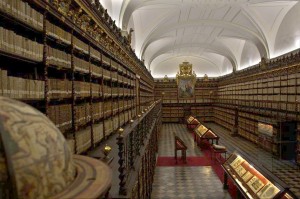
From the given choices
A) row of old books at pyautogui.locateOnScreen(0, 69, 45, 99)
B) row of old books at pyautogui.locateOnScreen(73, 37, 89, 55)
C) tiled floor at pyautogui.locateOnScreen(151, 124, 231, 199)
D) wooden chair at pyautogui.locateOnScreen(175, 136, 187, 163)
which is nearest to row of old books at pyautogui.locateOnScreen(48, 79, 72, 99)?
row of old books at pyautogui.locateOnScreen(0, 69, 45, 99)

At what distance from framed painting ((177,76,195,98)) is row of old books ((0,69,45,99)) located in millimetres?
25286

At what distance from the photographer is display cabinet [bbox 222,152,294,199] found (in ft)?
15.1

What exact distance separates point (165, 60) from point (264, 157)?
1931 centimetres

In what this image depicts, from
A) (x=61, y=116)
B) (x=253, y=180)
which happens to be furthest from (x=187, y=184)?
(x=61, y=116)

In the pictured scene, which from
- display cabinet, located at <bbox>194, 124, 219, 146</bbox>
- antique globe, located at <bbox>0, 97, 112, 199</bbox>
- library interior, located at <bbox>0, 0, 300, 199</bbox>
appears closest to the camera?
antique globe, located at <bbox>0, 97, 112, 199</bbox>

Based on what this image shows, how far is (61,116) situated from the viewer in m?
3.91

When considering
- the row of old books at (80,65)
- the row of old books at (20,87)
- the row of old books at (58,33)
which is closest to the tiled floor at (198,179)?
the row of old books at (80,65)

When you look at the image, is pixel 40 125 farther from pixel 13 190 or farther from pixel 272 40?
pixel 272 40

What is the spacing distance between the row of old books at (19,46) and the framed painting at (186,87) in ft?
83.1

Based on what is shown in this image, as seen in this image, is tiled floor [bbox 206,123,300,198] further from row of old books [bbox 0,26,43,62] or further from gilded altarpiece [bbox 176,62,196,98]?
gilded altarpiece [bbox 176,62,196,98]

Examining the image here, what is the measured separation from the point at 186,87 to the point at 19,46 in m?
25.8

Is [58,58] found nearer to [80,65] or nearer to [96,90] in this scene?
[80,65]

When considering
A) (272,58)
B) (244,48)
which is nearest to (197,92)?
(244,48)

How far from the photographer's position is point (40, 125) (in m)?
1.41
